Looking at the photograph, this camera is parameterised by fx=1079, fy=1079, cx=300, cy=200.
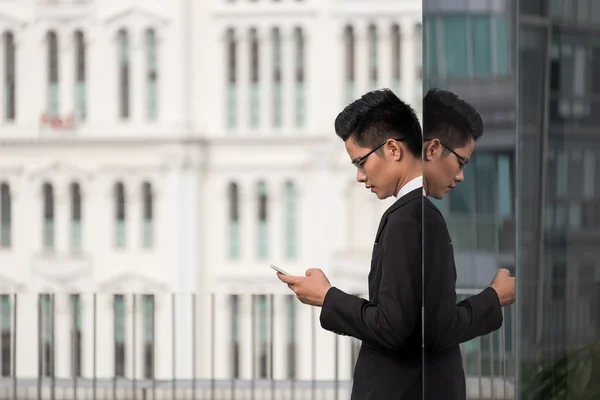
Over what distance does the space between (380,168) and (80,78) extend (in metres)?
14.7

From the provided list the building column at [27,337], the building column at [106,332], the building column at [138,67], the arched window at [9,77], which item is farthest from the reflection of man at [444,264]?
the building column at [27,337]

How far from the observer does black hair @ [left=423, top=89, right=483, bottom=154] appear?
0.47 metres

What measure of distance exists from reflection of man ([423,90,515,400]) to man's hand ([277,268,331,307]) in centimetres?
9

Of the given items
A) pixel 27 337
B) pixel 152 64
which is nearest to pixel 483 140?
pixel 152 64

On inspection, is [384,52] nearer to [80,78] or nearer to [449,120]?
[80,78]

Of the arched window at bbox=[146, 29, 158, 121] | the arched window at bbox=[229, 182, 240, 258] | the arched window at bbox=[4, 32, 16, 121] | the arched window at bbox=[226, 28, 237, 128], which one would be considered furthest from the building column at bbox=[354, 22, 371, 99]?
the arched window at bbox=[4, 32, 16, 121]

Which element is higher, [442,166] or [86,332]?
[442,166]

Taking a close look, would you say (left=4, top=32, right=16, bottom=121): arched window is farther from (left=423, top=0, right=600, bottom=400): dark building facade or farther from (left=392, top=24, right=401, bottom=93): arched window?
(left=423, top=0, right=600, bottom=400): dark building facade

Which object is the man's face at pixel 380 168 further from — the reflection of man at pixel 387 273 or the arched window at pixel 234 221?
the arched window at pixel 234 221

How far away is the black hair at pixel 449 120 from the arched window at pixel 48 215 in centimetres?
1461

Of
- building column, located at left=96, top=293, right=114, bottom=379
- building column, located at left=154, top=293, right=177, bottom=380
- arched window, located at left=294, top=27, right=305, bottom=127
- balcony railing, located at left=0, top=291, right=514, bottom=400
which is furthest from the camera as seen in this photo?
building column, located at left=96, top=293, right=114, bottom=379

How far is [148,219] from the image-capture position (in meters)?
14.5

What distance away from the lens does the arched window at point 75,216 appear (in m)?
14.8

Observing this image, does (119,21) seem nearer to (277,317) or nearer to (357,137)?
(277,317)
